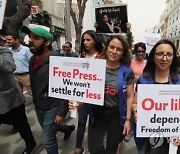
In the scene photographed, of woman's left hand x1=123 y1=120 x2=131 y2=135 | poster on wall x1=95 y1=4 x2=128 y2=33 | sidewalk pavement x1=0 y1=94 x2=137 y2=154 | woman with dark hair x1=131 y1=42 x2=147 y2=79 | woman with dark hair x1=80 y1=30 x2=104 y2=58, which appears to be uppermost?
poster on wall x1=95 y1=4 x2=128 y2=33

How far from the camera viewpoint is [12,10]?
48.9 feet

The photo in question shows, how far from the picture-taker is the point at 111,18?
17.4 ft

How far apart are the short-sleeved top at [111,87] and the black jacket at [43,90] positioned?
50 cm

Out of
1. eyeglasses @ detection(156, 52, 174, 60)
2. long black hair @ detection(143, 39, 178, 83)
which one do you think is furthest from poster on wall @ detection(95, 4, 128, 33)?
eyeglasses @ detection(156, 52, 174, 60)

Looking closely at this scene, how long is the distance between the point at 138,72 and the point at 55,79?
1905 mm

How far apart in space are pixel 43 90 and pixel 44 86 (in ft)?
0.16

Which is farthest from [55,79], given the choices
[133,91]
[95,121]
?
[133,91]

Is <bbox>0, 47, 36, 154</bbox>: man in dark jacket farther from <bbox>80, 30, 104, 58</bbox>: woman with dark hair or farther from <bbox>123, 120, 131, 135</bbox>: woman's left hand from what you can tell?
<bbox>123, 120, 131, 135</bbox>: woman's left hand

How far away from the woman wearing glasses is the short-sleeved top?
0.22m

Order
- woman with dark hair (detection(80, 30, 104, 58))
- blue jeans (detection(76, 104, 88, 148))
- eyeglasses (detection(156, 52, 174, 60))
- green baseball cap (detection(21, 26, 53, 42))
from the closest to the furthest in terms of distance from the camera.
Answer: eyeglasses (detection(156, 52, 174, 60)), green baseball cap (detection(21, 26, 53, 42)), woman with dark hair (detection(80, 30, 104, 58)), blue jeans (detection(76, 104, 88, 148))

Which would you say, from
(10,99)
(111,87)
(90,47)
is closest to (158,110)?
(111,87)

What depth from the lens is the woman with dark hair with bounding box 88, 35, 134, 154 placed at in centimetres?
244

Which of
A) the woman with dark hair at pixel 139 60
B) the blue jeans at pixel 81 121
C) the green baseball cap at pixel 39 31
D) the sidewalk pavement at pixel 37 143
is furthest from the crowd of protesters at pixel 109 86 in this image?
the woman with dark hair at pixel 139 60

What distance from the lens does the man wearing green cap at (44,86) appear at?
2619 mm
